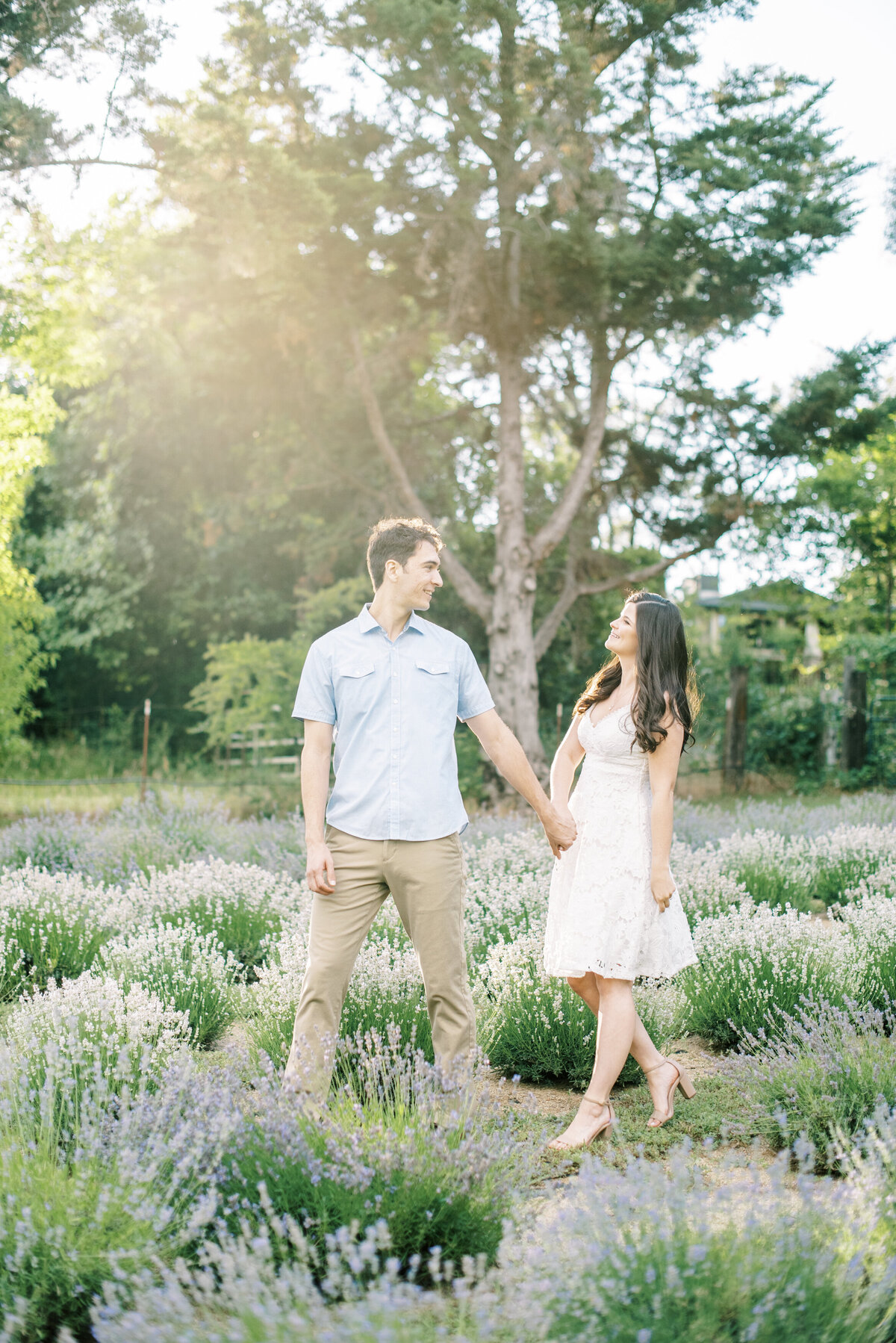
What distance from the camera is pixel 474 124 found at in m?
11.3

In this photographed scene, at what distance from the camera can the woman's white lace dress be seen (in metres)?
3.63

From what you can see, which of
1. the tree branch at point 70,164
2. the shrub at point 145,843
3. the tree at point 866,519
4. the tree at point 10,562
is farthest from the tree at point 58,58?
the tree at point 866,519

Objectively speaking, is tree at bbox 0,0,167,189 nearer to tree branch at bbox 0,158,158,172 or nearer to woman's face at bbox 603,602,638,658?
tree branch at bbox 0,158,158,172

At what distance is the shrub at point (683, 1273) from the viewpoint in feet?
6.73

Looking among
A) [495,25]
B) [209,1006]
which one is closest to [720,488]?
[495,25]

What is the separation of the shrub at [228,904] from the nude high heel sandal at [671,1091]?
2.27 meters

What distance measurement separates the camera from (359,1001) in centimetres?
422

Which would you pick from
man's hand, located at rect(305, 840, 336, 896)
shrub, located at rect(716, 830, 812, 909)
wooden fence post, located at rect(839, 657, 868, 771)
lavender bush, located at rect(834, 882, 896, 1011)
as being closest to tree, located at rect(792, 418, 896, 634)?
wooden fence post, located at rect(839, 657, 868, 771)

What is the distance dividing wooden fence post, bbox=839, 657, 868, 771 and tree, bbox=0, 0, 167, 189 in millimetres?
11017

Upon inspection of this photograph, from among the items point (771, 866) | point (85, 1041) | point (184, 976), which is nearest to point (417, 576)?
point (85, 1041)

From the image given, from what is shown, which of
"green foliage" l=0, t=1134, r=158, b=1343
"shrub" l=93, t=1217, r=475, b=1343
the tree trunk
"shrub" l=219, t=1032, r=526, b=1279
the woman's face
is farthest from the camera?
the tree trunk

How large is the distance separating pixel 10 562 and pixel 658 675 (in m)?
11.3

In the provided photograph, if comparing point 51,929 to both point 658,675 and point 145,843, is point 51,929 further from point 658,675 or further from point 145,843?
point 658,675

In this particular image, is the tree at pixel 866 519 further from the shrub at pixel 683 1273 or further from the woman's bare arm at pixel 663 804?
the shrub at pixel 683 1273
